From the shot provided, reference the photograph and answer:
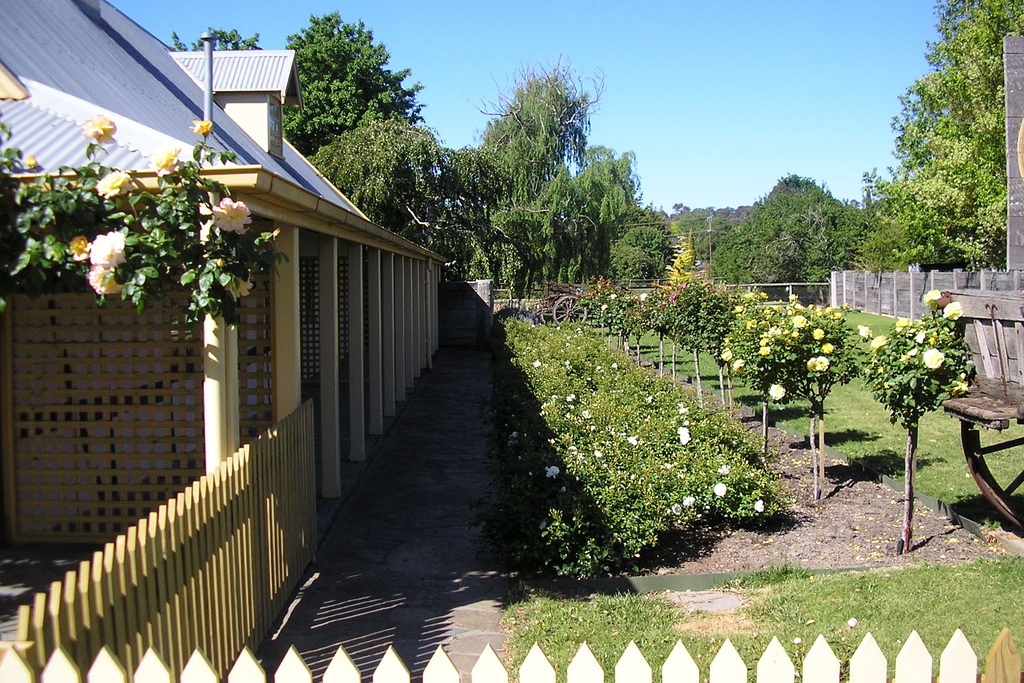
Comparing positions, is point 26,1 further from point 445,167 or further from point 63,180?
point 445,167

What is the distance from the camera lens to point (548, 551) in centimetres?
528

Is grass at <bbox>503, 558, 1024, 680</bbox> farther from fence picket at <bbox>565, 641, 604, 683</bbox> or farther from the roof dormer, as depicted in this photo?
the roof dormer

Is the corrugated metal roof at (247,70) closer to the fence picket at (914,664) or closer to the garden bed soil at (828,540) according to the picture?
the garden bed soil at (828,540)

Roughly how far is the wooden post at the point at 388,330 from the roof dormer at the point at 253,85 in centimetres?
207

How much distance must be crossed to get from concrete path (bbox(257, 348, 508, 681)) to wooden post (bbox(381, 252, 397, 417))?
2.24 m

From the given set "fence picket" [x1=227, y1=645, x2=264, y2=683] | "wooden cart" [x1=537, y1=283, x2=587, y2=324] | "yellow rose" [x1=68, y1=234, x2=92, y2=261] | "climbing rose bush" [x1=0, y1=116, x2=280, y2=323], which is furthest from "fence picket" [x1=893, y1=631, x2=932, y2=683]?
"wooden cart" [x1=537, y1=283, x2=587, y2=324]

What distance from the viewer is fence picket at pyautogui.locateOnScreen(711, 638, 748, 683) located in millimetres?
1984

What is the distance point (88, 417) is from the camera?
551 cm

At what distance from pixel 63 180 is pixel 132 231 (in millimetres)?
357

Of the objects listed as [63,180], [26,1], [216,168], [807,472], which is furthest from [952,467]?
[26,1]

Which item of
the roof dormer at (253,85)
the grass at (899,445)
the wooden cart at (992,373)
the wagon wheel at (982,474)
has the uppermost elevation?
the roof dormer at (253,85)

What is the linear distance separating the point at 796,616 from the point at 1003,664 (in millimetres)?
2667

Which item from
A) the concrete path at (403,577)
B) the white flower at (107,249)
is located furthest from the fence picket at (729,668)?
the white flower at (107,249)

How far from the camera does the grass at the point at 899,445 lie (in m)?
7.41
